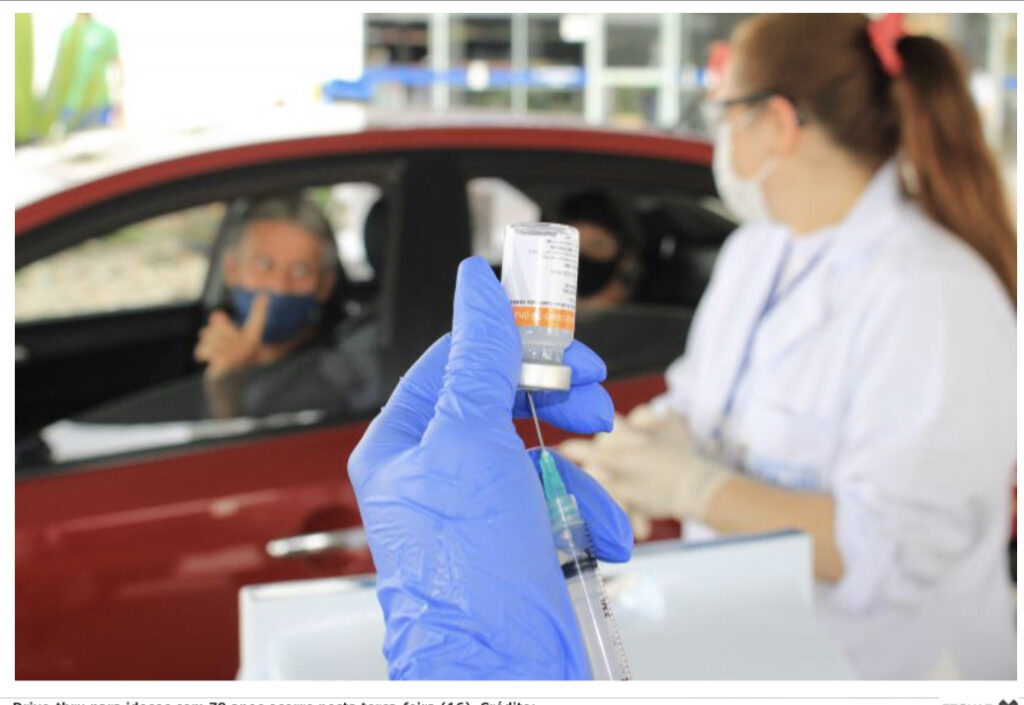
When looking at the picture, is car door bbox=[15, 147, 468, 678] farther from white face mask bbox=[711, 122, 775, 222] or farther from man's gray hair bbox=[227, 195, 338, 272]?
white face mask bbox=[711, 122, 775, 222]

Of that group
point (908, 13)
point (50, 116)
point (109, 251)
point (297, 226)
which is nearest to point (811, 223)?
point (908, 13)

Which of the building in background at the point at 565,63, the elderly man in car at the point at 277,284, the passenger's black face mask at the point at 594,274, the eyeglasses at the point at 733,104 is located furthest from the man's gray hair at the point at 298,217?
the building in background at the point at 565,63

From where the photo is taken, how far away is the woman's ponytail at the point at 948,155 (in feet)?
5.65

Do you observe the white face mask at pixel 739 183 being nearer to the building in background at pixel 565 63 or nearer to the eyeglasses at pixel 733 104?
the eyeglasses at pixel 733 104

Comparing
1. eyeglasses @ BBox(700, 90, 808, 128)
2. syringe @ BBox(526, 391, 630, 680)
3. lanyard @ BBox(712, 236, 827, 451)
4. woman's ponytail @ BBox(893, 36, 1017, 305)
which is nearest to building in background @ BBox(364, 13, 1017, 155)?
eyeglasses @ BBox(700, 90, 808, 128)

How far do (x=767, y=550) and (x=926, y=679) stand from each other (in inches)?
28.2

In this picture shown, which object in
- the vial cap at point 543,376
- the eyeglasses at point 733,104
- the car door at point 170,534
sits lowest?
the car door at point 170,534

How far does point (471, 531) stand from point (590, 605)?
0.46ft

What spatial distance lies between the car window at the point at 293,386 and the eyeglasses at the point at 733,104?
55cm

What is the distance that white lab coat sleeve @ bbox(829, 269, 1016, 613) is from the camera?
1594 millimetres

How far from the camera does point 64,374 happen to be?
2619mm

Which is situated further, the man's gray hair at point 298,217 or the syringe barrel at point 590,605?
the man's gray hair at point 298,217

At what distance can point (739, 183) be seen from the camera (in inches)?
74.7

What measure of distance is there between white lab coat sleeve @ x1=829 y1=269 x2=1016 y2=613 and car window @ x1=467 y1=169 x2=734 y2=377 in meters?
0.50
